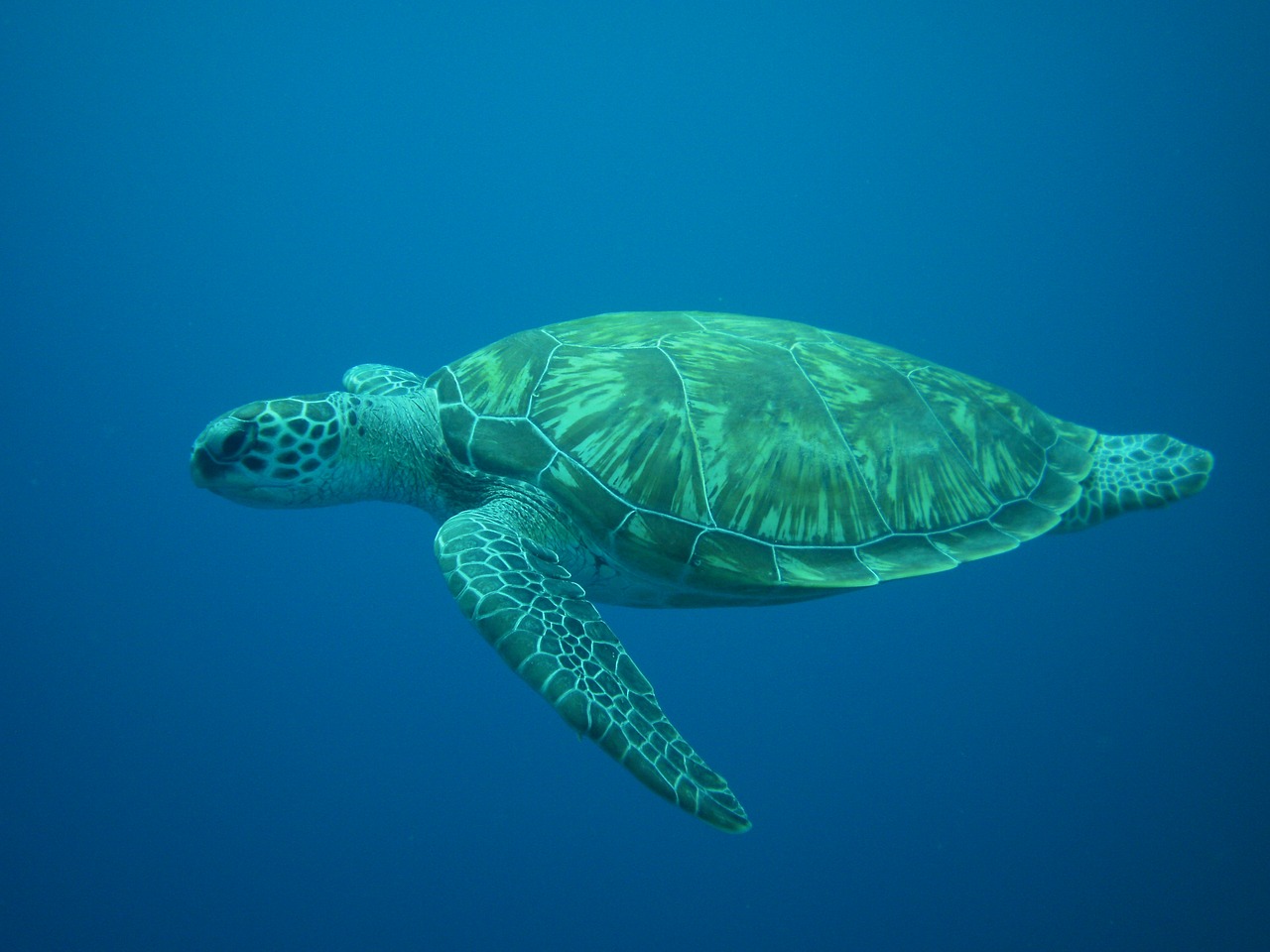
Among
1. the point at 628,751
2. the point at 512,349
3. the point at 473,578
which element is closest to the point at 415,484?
the point at 512,349

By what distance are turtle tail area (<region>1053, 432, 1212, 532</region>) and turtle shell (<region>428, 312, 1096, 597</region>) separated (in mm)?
281

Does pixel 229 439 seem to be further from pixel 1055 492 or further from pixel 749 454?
pixel 1055 492

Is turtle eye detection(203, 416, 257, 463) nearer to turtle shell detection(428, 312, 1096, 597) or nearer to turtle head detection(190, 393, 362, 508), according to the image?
turtle head detection(190, 393, 362, 508)

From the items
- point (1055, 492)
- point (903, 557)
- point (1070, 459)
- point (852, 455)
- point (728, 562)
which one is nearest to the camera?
point (728, 562)

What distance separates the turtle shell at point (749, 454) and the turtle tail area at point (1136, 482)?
0.92 feet

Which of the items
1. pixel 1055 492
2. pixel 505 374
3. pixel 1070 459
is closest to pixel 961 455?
pixel 1055 492

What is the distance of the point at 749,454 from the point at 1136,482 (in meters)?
2.55

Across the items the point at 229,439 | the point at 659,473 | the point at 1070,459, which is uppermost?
the point at 1070,459

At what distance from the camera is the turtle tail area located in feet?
11.6

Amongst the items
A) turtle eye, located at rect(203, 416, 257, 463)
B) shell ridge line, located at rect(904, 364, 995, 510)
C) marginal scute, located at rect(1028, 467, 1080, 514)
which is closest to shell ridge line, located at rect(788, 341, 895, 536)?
shell ridge line, located at rect(904, 364, 995, 510)

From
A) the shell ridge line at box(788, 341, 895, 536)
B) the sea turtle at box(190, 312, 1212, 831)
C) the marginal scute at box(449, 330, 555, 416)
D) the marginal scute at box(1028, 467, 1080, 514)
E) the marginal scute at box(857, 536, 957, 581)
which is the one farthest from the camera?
the marginal scute at box(1028, 467, 1080, 514)

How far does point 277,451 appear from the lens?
2990mm

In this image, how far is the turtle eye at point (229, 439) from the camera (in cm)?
284

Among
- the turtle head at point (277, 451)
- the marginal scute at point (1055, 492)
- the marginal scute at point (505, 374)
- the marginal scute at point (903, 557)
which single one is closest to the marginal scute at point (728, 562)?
the marginal scute at point (903, 557)
